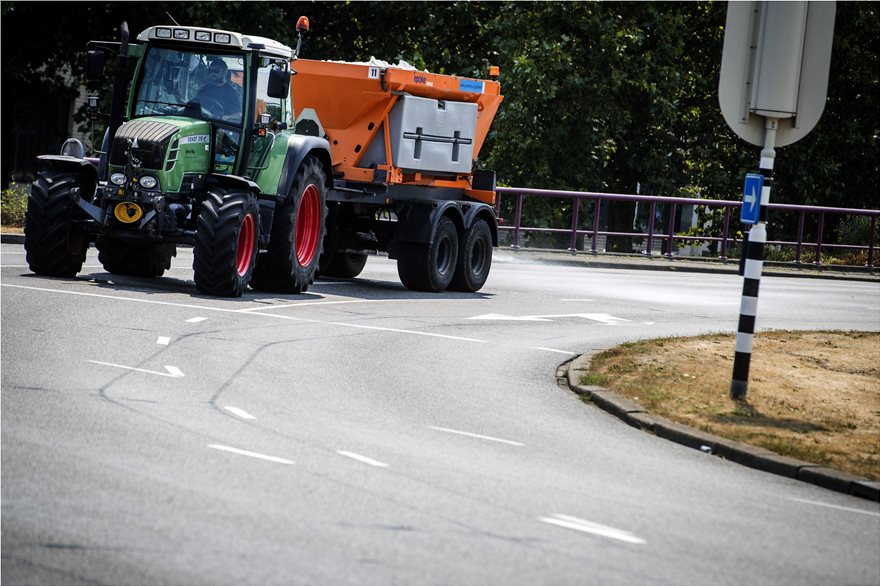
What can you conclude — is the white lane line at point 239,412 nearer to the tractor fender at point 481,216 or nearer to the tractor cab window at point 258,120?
the tractor cab window at point 258,120

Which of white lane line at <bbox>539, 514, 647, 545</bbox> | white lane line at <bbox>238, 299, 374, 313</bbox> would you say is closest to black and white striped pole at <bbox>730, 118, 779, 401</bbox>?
white lane line at <bbox>539, 514, 647, 545</bbox>

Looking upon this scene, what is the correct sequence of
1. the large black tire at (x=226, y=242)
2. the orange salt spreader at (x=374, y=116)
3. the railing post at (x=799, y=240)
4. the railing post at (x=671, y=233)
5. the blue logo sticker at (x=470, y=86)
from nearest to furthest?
the large black tire at (x=226, y=242), the orange salt spreader at (x=374, y=116), the blue logo sticker at (x=470, y=86), the railing post at (x=671, y=233), the railing post at (x=799, y=240)

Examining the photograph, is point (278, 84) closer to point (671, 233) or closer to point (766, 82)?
point (766, 82)

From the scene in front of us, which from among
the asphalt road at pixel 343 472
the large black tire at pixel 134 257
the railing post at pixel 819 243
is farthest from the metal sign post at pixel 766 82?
the railing post at pixel 819 243

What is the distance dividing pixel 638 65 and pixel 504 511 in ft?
105

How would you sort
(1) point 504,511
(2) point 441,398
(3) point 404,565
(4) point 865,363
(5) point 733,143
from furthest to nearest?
1. (5) point 733,143
2. (4) point 865,363
3. (2) point 441,398
4. (1) point 504,511
5. (3) point 404,565

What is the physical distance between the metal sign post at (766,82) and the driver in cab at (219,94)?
279 inches

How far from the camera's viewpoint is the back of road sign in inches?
468

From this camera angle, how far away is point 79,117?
40188 millimetres

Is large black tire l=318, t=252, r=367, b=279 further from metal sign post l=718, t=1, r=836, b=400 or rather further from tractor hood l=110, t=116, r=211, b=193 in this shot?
metal sign post l=718, t=1, r=836, b=400

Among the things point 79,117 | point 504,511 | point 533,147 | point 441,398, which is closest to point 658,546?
point 504,511

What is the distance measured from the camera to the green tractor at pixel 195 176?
1638 cm

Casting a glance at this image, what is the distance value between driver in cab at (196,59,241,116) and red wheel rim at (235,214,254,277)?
5.16 feet

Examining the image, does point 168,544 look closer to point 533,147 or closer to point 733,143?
point 533,147
